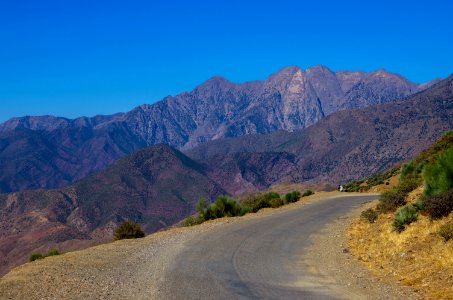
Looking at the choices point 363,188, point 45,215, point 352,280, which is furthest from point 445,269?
point 45,215

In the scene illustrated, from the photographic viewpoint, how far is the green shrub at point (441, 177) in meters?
17.0

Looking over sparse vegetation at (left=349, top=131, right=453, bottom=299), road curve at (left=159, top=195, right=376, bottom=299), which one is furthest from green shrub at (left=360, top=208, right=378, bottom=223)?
road curve at (left=159, top=195, right=376, bottom=299)

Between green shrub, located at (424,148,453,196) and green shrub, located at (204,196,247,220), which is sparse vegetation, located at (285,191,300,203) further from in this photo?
green shrub, located at (424,148,453,196)

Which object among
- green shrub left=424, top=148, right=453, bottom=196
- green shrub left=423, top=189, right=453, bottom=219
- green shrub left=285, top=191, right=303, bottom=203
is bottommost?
green shrub left=285, top=191, right=303, bottom=203

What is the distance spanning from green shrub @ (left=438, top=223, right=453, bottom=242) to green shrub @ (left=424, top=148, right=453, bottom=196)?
314 cm

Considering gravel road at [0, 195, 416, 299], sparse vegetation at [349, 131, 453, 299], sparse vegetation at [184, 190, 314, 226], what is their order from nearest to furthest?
gravel road at [0, 195, 416, 299] < sparse vegetation at [349, 131, 453, 299] < sparse vegetation at [184, 190, 314, 226]

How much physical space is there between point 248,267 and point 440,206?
5.84 m

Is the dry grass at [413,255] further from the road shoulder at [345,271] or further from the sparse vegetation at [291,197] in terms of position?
the sparse vegetation at [291,197]

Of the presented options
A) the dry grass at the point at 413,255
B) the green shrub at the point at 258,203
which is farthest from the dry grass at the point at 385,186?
the dry grass at the point at 413,255

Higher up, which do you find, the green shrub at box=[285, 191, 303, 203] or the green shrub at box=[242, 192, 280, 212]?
the green shrub at box=[242, 192, 280, 212]

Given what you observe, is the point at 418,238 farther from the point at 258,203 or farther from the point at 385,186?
the point at 385,186

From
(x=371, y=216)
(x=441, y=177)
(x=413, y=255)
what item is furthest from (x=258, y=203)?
(x=413, y=255)

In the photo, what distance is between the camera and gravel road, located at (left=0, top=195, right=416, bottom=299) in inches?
448

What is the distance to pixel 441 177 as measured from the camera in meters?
17.2
